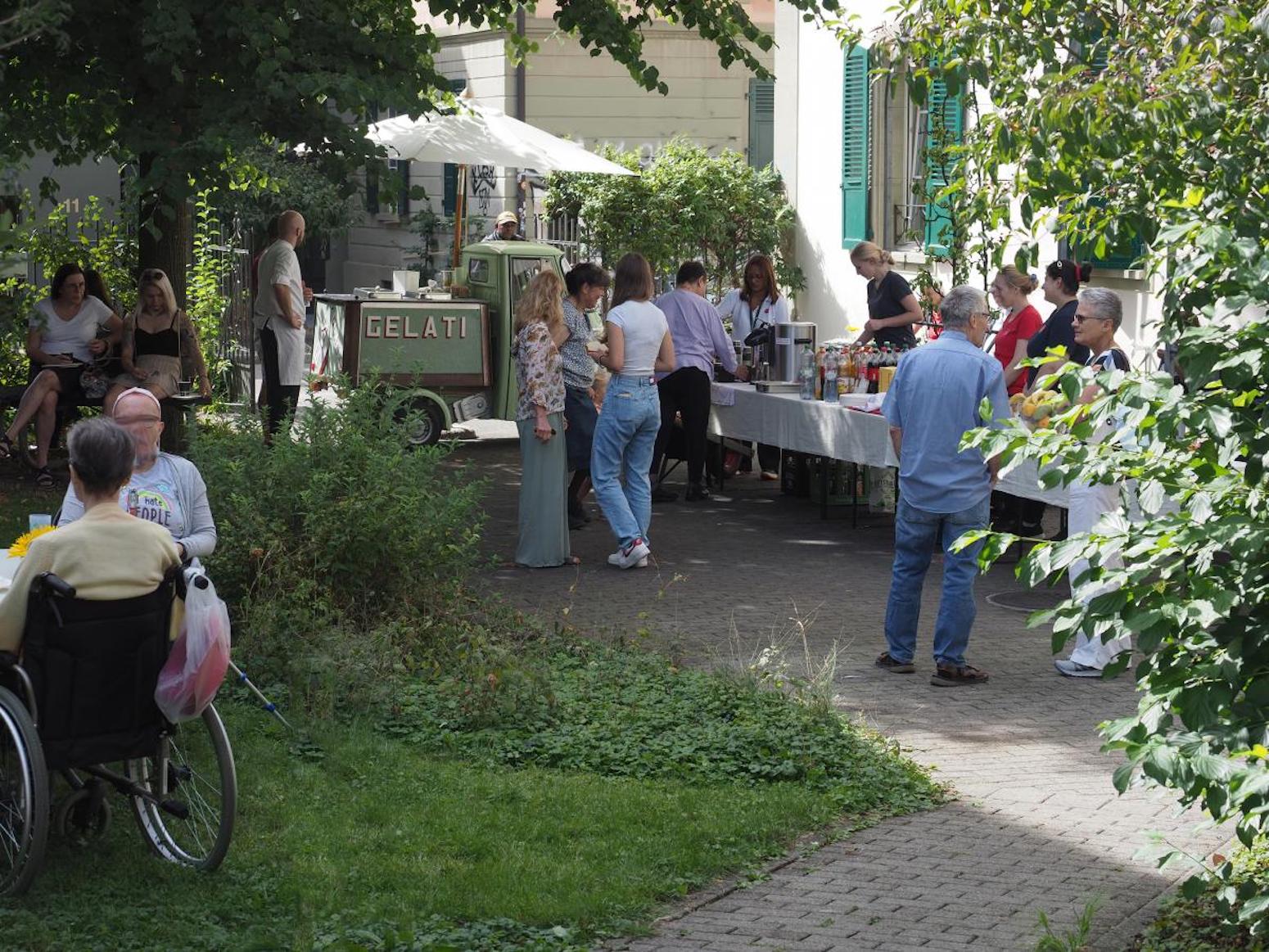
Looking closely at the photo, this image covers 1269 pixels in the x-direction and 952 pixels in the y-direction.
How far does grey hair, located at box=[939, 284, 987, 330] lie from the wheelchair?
4184 millimetres

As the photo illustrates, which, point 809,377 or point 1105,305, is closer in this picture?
point 1105,305

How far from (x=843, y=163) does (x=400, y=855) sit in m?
13.1

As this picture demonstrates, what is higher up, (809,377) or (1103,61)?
(1103,61)

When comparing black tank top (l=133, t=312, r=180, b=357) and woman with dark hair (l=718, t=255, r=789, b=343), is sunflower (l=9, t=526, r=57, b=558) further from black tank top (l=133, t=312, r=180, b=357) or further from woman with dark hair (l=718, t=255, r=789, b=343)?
woman with dark hair (l=718, t=255, r=789, b=343)

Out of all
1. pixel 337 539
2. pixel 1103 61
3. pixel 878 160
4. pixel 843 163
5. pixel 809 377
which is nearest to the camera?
pixel 337 539

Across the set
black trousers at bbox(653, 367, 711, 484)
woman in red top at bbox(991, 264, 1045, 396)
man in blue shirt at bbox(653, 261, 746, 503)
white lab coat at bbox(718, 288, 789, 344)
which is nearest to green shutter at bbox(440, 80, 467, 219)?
white lab coat at bbox(718, 288, 789, 344)

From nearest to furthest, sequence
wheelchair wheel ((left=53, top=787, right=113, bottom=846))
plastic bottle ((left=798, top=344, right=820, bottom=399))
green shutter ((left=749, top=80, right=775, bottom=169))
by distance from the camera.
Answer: wheelchair wheel ((left=53, top=787, right=113, bottom=846))
plastic bottle ((left=798, top=344, right=820, bottom=399))
green shutter ((left=749, top=80, right=775, bottom=169))

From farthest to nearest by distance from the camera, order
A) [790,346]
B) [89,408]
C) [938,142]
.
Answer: [938,142] → [89,408] → [790,346]

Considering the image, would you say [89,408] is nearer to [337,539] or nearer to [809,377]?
[809,377]

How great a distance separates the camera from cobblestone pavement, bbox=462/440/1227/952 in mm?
5535

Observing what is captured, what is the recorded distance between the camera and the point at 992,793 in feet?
22.7

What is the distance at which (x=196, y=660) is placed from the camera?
18.6 feet

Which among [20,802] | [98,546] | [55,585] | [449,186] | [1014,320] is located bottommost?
[20,802]

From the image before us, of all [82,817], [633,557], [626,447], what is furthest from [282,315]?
[82,817]
